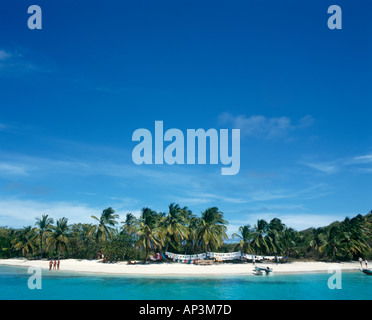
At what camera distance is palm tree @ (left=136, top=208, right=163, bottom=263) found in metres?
40.7

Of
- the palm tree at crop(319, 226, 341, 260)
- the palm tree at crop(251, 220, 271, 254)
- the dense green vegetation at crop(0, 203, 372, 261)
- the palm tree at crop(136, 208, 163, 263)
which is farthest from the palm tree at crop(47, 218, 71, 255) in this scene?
the palm tree at crop(319, 226, 341, 260)

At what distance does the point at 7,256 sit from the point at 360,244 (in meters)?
67.3

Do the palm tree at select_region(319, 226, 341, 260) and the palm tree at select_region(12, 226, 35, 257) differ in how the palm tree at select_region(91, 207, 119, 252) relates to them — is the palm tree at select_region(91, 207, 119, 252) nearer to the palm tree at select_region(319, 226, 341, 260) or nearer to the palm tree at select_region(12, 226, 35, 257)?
the palm tree at select_region(12, 226, 35, 257)

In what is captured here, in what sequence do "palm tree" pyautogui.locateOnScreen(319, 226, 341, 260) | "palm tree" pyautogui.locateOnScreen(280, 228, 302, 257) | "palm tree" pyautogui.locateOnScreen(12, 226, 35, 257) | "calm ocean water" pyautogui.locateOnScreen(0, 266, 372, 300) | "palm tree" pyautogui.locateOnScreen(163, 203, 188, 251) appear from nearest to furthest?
1. "calm ocean water" pyautogui.locateOnScreen(0, 266, 372, 300)
2. "palm tree" pyautogui.locateOnScreen(163, 203, 188, 251)
3. "palm tree" pyautogui.locateOnScreen(319, 226, 341, 260)
4. "palm tree" pyautogui.locateOnScreen(280, 228, 302, 257)
5. "palm tree" pyautogui.locateOnScreen(12, 226, 35, 257)

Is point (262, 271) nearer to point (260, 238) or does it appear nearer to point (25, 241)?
point (260, 238)

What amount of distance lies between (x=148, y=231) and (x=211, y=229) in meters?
10.2

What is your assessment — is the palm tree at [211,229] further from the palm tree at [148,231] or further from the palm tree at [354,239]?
the palm tree at [354,239]

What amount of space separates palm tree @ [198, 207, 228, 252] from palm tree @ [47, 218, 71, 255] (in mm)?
24886

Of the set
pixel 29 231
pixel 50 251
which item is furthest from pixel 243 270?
pixel 29 231

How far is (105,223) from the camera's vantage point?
4862 centimetres

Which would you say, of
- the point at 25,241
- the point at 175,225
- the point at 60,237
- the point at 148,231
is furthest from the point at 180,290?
the point at 25,241

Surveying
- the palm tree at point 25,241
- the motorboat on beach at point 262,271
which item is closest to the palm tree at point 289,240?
the motorboat on beach at point 262,271

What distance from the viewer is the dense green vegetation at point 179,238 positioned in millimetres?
43062
